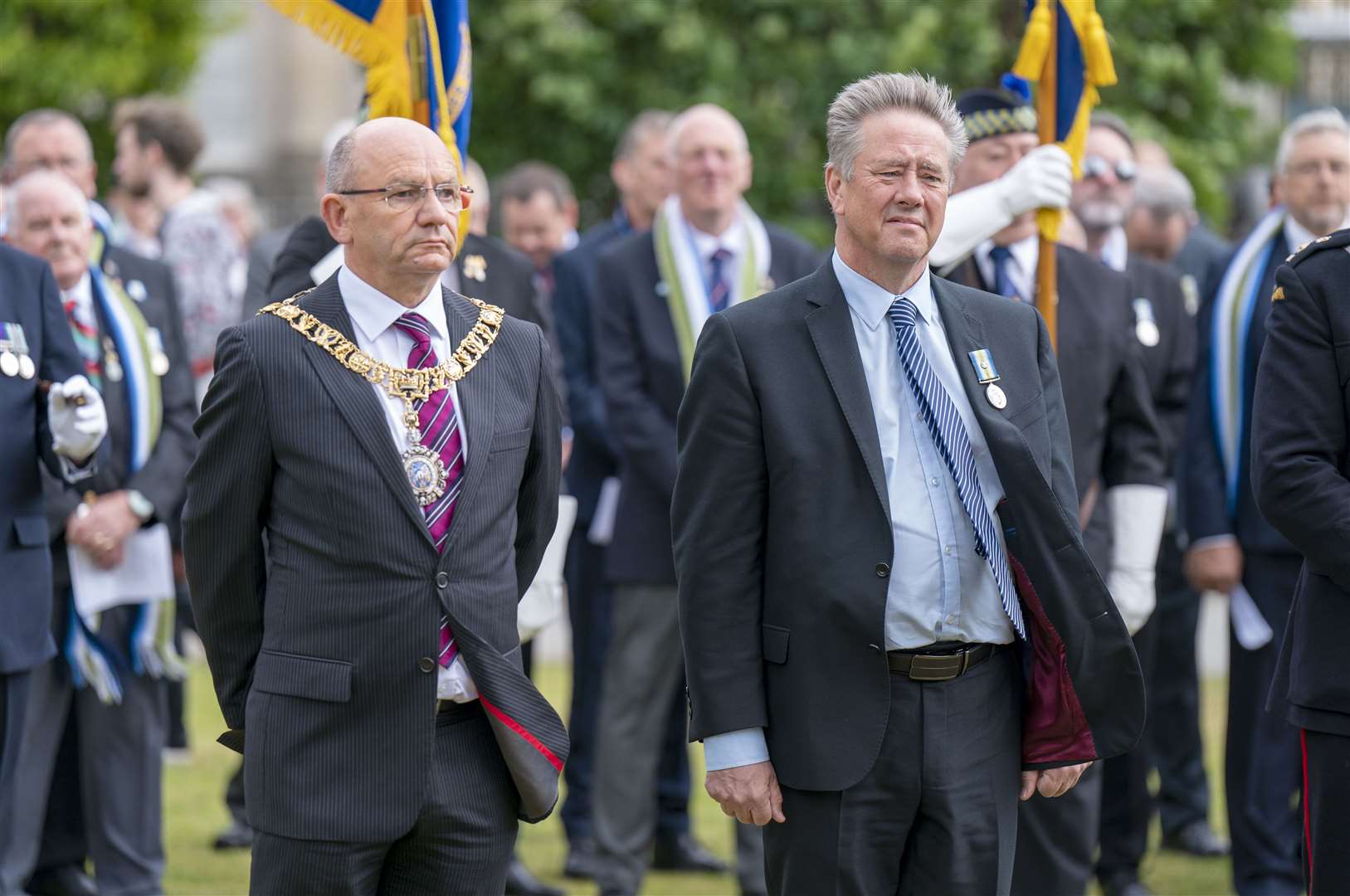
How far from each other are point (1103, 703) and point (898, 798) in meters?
0.46

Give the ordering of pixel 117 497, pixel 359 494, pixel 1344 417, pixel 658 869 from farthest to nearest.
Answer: pixel 658 869, pixel 117 497, pixel 1344 417, pixel 359 494

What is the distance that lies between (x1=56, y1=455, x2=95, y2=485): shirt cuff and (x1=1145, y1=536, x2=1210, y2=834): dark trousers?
13.9ft

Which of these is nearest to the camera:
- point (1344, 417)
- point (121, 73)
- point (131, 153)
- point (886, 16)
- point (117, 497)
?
point (1344, 417)

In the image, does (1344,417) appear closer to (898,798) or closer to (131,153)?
(898,798)

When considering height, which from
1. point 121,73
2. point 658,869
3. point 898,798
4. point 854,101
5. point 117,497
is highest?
point 121,73

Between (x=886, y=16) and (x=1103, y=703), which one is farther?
(x=886, y=16)

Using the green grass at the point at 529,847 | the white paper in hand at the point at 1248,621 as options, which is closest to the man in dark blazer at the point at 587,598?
the green grass at the point at 529,847

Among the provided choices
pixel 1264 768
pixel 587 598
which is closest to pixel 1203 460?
pixel 1264 768

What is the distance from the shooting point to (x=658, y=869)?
7402mm

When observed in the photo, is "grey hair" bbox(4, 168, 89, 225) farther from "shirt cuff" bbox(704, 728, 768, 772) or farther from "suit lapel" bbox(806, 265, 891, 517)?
"shirt cuff" bbox(704, 728, 768, 772)

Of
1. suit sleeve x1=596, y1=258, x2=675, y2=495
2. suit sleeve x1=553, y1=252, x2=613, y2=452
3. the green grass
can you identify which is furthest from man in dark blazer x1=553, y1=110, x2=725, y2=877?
suit sleeve x1=596, y1=258, x2=675, y2=495

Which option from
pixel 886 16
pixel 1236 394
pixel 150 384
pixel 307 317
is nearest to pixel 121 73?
pixel 886 16

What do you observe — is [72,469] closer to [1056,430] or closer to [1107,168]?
[1056,430]

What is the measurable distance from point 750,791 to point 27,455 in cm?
248
